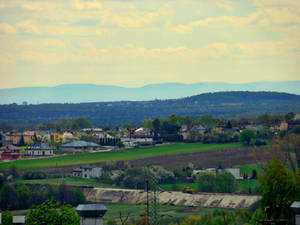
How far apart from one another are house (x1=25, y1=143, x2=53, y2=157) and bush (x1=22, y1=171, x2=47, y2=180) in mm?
25287

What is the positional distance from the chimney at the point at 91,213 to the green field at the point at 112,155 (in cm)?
8067

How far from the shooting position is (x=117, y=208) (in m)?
66.4

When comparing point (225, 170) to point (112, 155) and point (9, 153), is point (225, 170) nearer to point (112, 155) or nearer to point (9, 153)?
point (112, 155)

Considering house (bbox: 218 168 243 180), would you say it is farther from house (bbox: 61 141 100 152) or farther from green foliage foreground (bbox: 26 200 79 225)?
green foliage foreground (bbox: 26 200 79 225)

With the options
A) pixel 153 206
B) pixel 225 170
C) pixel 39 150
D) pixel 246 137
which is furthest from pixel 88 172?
pixel 153 206

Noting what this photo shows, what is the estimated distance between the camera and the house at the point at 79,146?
125 metres

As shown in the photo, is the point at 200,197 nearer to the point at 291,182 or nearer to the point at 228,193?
the point at 228,193

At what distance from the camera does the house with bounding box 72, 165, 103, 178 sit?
89.9 meters

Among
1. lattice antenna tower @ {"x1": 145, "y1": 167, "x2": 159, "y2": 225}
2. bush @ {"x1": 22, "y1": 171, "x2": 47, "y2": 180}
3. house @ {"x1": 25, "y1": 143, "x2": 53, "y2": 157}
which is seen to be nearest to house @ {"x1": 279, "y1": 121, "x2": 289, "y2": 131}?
house @ {"x1": 25, "y1": 143, "x2": 53, "y2": 157}

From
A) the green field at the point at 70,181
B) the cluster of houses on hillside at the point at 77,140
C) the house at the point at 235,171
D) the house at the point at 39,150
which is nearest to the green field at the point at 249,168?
the house at the point at 235,171

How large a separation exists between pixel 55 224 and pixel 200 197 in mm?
49011

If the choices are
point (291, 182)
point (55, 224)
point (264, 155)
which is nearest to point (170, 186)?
point (264, 155)

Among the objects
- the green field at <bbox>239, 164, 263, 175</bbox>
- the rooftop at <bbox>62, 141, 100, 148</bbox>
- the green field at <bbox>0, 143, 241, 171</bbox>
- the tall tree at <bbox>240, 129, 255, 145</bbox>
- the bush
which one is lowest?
the bush

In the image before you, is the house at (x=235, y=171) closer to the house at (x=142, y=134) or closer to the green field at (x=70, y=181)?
the green field at (x=70, y=181)
